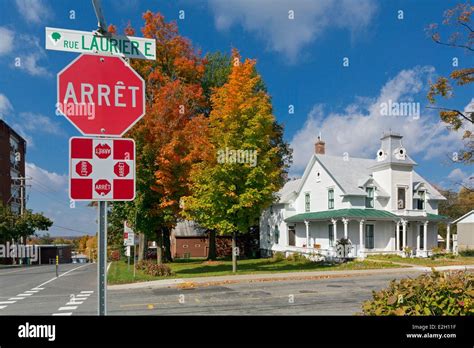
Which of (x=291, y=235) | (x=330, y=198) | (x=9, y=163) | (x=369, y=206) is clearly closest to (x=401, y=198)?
(x=369, y=206)

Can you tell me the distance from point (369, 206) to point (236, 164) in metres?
15.7

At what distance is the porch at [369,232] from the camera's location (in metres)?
30.0

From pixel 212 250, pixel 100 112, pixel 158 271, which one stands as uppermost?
pixel 100 112

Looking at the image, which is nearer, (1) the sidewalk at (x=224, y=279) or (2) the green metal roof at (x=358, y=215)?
(1) the sidewalk at (x=224, y=279)

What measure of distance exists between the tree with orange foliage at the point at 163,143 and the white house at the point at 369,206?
1419cm

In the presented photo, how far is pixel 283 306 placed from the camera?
11.0 m

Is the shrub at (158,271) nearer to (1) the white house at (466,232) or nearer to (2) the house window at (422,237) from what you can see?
(2) the house window at (422,237)

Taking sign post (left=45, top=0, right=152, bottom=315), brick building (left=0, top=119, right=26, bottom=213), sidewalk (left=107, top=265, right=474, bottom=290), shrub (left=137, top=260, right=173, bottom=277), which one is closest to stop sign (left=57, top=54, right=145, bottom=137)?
sign post (left=45, top=0, right=152, bottom=315)

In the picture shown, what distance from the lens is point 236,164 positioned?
21.5 m

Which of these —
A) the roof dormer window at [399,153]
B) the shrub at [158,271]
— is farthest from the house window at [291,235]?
the shrub at [158,271]

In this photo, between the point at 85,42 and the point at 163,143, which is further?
the point at 163,143

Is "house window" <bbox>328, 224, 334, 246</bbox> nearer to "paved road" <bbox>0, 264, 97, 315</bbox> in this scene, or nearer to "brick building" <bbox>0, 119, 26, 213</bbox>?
"paved road" <bbox>0, 264, 97, 315</bbox>

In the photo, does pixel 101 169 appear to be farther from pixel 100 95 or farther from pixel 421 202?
pixel 421 202
